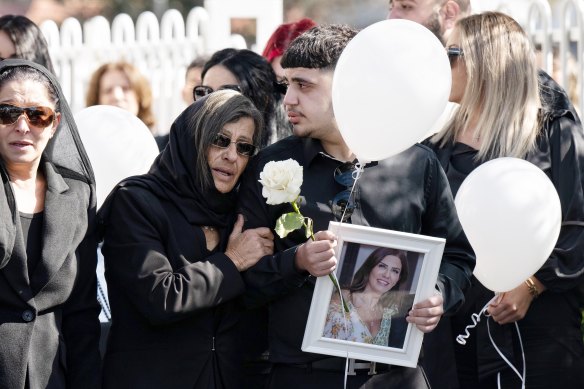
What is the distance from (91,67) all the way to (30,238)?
910cm

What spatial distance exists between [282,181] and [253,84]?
2018 mm

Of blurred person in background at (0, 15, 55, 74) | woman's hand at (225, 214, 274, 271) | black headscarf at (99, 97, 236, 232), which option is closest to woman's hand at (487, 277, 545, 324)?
woman's hand at (225, 214, 274, 271)

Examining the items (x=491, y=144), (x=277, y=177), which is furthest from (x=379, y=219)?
(x=491, y=144)

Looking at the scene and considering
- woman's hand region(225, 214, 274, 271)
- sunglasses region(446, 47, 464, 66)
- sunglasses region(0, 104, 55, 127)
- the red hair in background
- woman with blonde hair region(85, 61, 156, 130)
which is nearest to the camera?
sunglasses region(0, 104, 55, 127)

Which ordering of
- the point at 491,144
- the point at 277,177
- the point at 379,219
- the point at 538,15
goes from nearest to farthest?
the point at 277,177 → the point at 379,219 → the point at 491,144 → the point at 538,15

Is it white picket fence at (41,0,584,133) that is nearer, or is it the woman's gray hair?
the woman's gray hair

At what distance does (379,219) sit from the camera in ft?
15.7

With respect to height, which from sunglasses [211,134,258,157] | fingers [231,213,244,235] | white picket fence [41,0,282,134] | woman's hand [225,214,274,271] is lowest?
white picket fence [41,0,282,134]

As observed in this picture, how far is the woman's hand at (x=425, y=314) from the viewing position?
4602 mm

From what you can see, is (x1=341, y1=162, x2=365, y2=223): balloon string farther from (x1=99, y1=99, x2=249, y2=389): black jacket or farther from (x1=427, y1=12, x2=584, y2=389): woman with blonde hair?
(x1=427, y1=12, x2=584, y2=389): woman with blonde hair

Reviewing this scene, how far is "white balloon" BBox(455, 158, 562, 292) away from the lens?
5.01 m

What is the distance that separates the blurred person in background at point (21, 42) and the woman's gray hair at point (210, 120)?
7.88 ft

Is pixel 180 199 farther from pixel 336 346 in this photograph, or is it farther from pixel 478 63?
pixel 478 63

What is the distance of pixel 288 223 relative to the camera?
449cm
